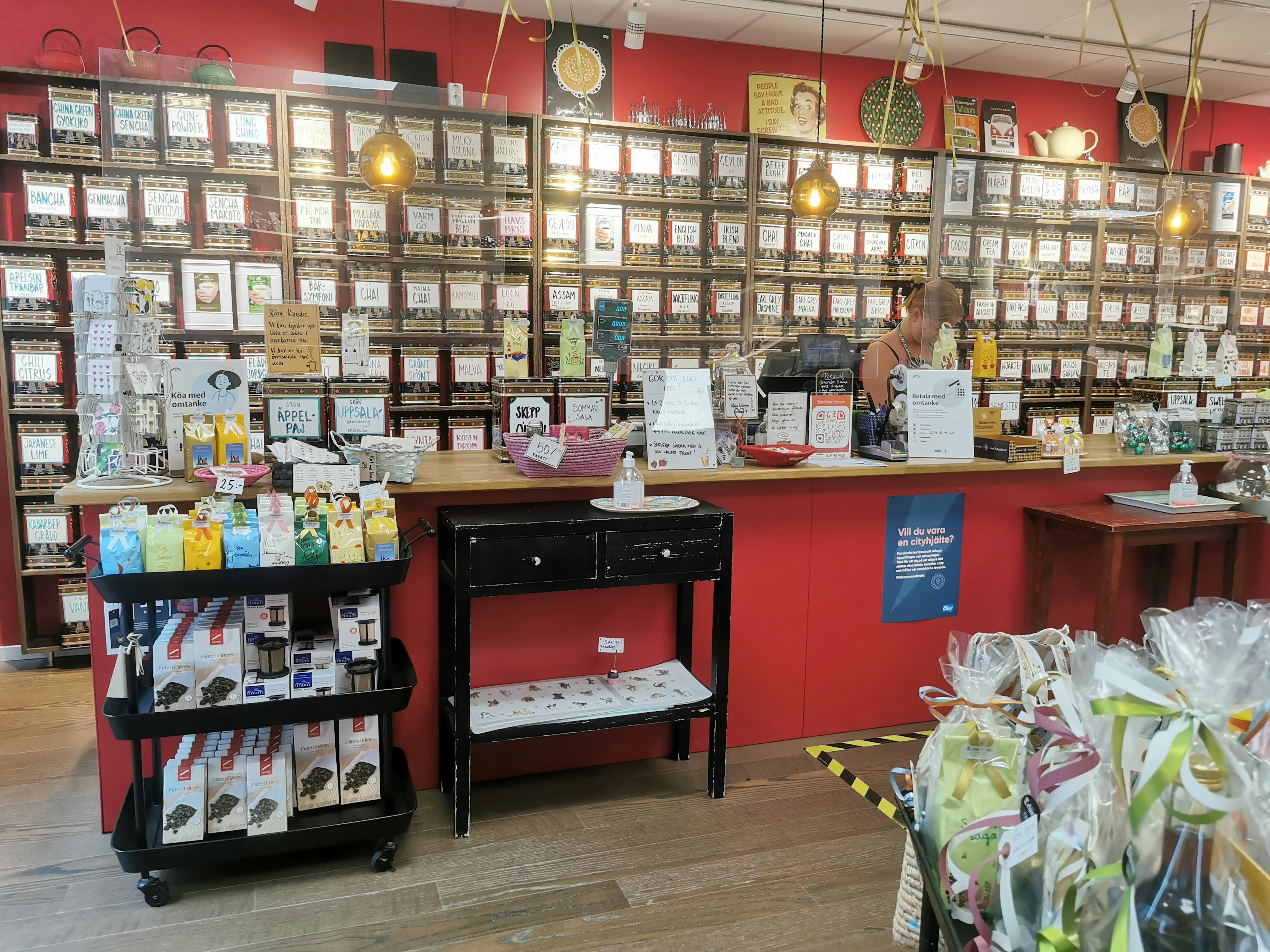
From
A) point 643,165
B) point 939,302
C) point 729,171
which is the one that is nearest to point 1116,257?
point 939,302

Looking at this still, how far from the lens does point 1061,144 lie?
6227 millimetres

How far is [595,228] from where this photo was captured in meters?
5.34

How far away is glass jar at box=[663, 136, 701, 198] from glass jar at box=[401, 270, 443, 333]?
59.4 inches

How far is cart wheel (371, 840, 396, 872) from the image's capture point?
2.53 m

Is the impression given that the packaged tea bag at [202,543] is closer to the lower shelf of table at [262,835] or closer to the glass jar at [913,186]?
the lower shelf of table at [262,835]

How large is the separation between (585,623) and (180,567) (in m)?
1.31

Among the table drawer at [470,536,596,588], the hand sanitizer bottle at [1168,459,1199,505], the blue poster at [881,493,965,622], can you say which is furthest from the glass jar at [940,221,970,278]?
the table drawer at [470,536,596,588]

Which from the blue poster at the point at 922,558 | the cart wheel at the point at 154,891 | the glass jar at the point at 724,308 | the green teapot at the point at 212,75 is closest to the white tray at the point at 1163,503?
the blue poster at the point at 922,558

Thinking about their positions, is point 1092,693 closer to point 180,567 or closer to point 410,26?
point 180,567

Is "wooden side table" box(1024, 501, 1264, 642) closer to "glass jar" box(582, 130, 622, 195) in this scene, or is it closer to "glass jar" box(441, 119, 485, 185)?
"glass jar" box(582, 130, 622, 195)

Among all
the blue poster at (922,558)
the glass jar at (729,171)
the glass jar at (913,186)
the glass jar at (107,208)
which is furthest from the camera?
the glass jar at (913,186)

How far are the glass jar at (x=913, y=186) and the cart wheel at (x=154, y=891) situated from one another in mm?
5364

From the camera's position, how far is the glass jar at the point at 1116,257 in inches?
248

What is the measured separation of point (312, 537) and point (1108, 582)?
280 cm
